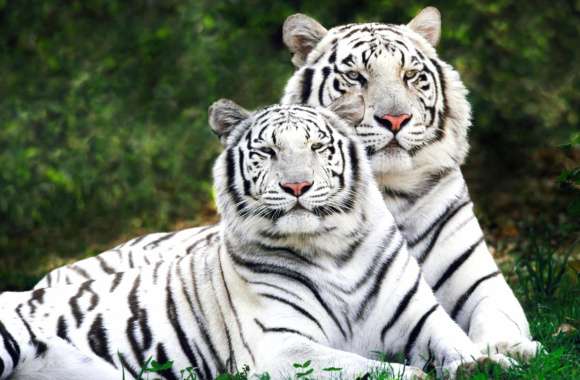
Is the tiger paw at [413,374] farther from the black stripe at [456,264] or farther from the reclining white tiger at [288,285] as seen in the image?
the black stripe at [456,264]

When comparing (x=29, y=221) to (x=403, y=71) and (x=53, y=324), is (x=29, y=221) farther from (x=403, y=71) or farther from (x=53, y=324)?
(x=403, y=71)

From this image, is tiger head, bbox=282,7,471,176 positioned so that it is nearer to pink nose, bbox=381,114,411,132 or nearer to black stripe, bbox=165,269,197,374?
pink nose, bbox=381,114,411,132

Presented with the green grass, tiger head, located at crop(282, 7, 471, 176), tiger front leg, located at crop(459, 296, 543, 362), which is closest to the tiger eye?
tiger head, located at crop(282, 7, 471, 176)

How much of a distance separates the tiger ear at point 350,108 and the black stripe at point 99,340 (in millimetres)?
1465

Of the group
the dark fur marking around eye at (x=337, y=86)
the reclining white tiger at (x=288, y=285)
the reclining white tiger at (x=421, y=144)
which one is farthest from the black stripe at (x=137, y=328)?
the dark fur marking around eye at (x=337, y=86)

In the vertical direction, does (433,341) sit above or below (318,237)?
below

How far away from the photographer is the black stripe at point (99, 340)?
16.1 ft

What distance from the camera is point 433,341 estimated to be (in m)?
4.46

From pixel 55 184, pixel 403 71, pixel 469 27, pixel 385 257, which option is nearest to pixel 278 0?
pixel 469 27

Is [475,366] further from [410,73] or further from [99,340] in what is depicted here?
[99,340]

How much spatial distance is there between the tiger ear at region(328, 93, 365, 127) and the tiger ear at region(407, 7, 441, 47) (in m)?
0.77

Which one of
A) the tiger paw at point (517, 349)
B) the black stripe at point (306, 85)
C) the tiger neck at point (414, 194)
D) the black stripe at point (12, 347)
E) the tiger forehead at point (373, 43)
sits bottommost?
the black stripe at point (12, 347)

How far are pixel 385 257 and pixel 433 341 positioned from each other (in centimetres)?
42

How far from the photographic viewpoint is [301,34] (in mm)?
5496
